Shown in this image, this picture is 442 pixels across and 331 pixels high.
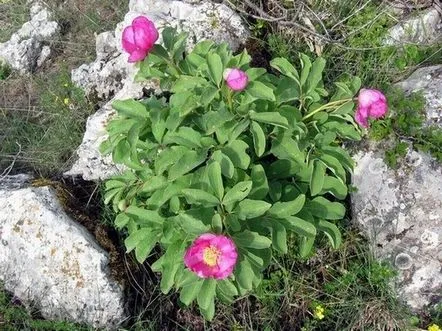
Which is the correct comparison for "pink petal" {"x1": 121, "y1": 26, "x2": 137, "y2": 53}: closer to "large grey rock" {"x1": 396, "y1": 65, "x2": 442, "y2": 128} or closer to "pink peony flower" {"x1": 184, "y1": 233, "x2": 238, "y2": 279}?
"pink peony flower" {"x1": 184, "y1": 233, "x2": 238, "y2": 279}

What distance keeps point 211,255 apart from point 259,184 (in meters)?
0.50

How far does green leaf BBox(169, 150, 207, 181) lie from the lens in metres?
2.25

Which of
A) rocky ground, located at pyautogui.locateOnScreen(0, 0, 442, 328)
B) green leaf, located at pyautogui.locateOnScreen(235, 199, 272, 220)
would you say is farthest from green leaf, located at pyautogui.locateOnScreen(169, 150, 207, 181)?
rocky ground, located at pyautogui.locateOnScreen(0, 0, 442, 328)

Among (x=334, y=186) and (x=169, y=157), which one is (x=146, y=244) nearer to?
(x=169, y=157)

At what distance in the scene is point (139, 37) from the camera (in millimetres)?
2197

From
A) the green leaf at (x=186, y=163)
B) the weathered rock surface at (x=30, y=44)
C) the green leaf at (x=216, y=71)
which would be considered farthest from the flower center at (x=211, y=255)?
the weathered rock surface at (x=30, y=44)

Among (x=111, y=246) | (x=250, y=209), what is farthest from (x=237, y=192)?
(x=111, y=246)

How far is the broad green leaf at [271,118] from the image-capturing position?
2227mm

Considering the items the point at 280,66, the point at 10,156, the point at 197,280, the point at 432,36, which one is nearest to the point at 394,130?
the point at 280,66

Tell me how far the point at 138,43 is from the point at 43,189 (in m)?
1.11

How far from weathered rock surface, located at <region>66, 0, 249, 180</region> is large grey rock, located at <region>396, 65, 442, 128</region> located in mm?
976

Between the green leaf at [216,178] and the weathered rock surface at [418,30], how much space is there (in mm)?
1737

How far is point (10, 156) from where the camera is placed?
353 cm

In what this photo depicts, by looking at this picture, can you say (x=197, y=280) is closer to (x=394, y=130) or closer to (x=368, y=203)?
(x=368, y=203)
